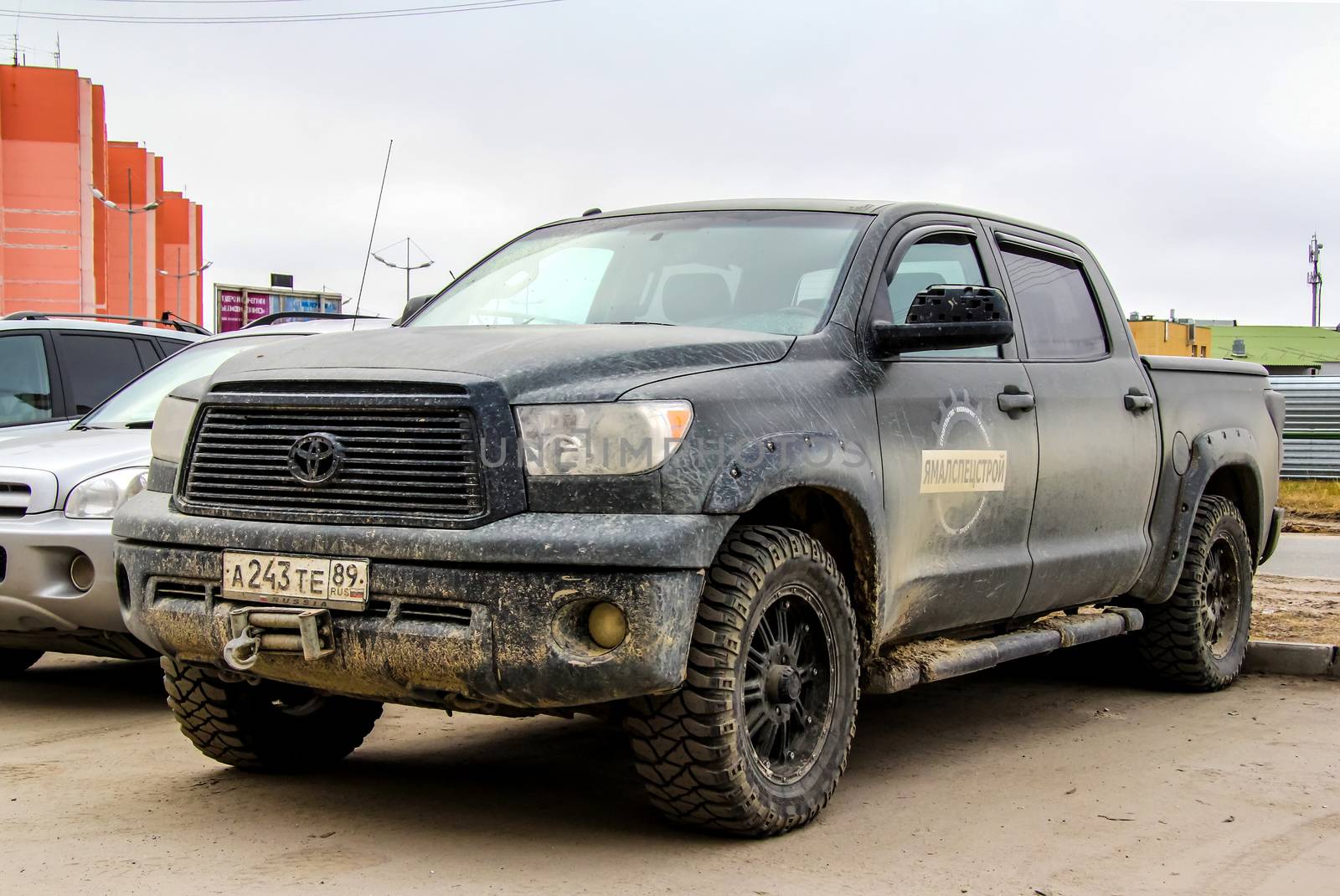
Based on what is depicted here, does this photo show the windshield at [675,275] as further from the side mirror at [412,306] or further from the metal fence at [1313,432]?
the metal fence at [1313,432]

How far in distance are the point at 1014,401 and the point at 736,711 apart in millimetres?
1945

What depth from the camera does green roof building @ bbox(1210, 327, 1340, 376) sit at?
77.9 m

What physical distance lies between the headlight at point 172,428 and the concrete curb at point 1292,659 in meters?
5.09

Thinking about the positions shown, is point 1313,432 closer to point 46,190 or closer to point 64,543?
point 64,543

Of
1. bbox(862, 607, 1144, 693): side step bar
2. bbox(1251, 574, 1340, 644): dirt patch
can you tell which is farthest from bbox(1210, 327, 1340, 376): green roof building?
bbox(862, 607, 1144, 693): side step bar

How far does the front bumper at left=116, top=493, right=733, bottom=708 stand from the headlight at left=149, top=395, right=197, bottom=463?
0.75 m

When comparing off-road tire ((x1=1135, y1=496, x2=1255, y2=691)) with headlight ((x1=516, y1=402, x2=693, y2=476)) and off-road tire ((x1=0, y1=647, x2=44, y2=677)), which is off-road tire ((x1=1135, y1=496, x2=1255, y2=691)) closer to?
headlight ((x1=516, y1=402, x2=693, y2=476))

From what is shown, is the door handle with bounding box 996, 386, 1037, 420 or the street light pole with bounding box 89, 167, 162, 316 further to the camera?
the street light pole with bounding box 89, 167, 162, 316

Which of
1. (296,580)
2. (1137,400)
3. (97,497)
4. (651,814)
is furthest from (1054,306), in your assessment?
(97,497)

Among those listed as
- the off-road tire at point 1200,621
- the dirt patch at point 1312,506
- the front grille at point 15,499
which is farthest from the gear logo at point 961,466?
the dirt patch at point 1312,506

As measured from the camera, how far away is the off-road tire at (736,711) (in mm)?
4098

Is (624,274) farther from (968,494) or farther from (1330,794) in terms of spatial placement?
(1330,794)

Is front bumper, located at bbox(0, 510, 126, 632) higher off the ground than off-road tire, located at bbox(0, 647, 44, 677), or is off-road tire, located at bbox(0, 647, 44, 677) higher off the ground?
front bumper, located at bbox(0, 510, 126, 632)

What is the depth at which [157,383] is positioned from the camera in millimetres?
7859
